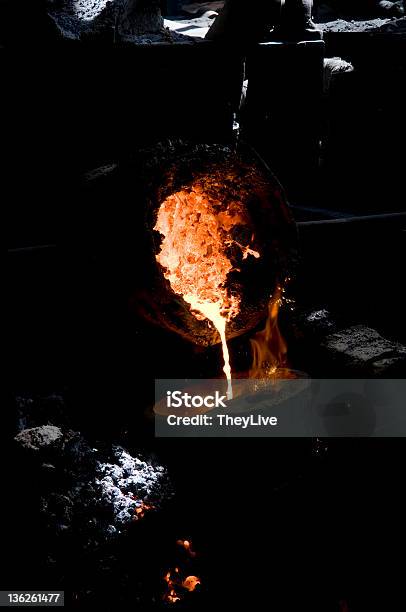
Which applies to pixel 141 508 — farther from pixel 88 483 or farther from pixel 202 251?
pixel 202 251

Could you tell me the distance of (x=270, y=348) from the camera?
4.31 m

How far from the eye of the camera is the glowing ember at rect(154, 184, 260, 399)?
4.03m

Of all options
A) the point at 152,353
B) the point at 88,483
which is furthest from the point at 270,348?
the point at 88,483

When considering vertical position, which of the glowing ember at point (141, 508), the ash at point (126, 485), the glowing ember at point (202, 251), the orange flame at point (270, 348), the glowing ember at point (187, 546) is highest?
the glowing ember at point (202, 251)

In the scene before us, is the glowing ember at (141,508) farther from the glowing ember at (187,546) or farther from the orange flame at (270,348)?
the orange flame at (270,348)

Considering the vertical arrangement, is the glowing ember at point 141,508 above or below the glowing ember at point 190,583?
above

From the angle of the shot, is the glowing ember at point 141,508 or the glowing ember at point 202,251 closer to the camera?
the glowing ember at point 141,508

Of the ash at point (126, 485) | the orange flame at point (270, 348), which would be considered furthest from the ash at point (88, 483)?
the orange flame at point (270, 348)

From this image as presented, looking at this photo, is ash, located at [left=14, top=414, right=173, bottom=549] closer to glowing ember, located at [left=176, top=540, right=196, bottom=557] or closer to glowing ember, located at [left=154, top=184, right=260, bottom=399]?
glowing ember, located at [left=176, top=540, right=196, bottom=557]

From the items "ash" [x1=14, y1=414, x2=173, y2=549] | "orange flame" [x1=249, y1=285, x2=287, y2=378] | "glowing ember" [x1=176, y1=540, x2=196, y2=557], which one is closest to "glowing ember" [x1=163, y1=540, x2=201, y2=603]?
"glowing ember" [x1=176, y1=540, x2=196, y2=557]

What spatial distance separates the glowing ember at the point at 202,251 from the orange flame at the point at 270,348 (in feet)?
0.78

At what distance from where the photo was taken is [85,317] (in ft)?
13.3

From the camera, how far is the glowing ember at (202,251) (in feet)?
13.2

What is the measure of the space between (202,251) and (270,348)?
92cm
